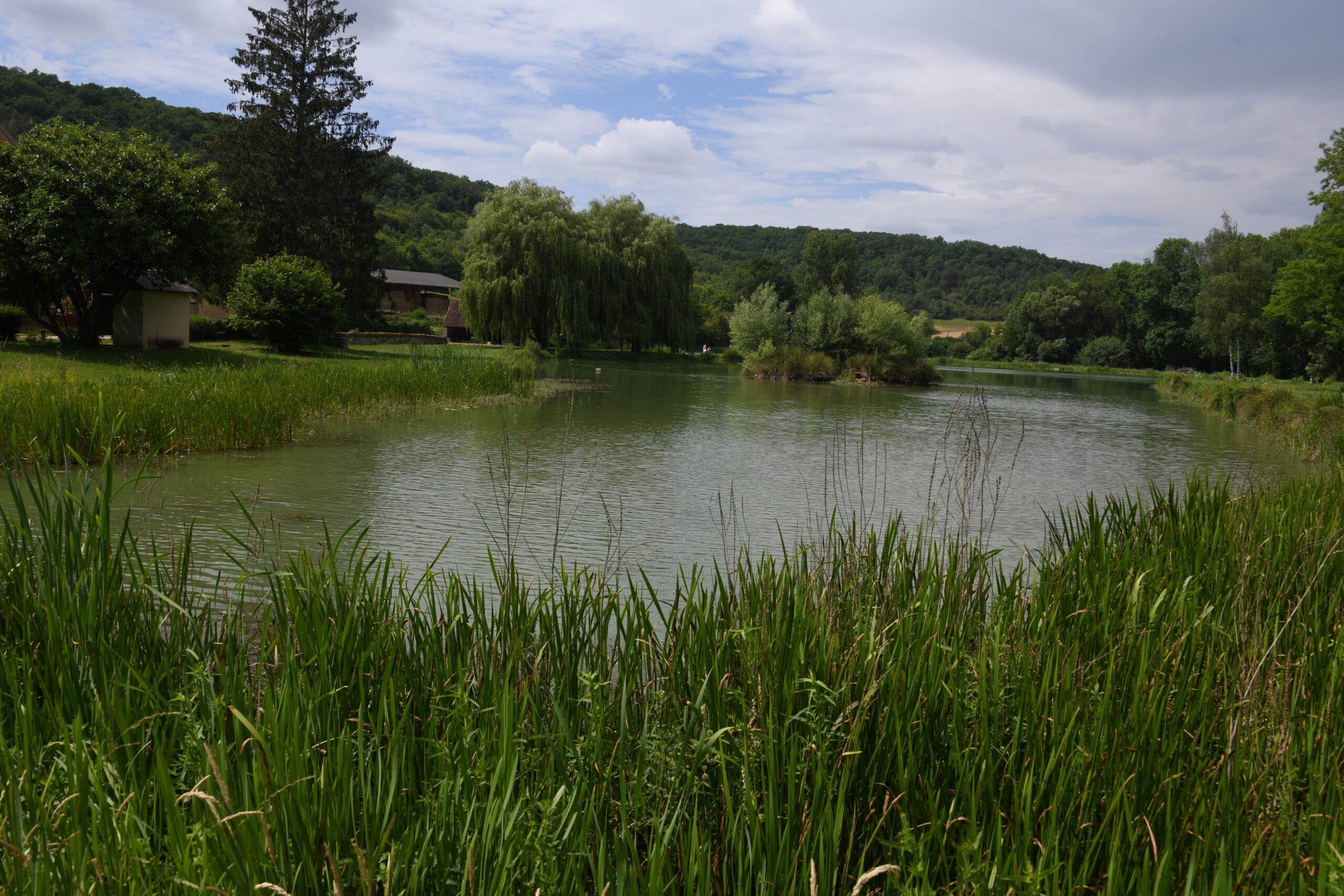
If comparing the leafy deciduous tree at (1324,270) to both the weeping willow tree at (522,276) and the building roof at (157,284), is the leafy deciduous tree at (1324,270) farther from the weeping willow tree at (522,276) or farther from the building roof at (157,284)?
the building roof at (157,284)

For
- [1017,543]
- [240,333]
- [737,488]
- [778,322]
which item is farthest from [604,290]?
[1017,543]

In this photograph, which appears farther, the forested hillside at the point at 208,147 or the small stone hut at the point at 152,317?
the forested hillside at the point at 208,147

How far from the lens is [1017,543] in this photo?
8.45m

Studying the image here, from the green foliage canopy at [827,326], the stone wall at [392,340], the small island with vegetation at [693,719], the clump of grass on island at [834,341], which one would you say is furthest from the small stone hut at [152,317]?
the green foliage canopy at [827,326]

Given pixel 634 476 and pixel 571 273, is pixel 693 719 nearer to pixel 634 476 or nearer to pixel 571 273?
pixel 634 476

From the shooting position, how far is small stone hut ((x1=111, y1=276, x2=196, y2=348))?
22969mm

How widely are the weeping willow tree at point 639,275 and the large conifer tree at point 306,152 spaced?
10537mm

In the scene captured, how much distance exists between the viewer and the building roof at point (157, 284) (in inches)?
891

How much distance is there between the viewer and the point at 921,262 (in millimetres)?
134500

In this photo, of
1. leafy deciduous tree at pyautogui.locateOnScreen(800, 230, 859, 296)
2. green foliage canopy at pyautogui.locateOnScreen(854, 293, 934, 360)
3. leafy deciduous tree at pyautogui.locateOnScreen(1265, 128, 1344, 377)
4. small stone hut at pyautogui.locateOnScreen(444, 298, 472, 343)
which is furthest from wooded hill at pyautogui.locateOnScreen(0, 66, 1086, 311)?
leafy deciduous tree at pyautogui.locateOnScreen(1265, 128, 1344, 377)

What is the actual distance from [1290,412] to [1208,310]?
35922mm

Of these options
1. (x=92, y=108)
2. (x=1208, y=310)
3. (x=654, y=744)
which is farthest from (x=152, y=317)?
(x=1208, y=310)

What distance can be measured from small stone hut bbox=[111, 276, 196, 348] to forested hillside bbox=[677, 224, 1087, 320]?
303ft

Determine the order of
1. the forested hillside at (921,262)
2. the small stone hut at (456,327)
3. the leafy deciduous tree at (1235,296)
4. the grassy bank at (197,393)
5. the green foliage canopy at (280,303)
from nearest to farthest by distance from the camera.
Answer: the grassy bank at (197,393), the green foliage canopy at (280,303), the leafy deciduous tree at (1235,296), the small stone hut at (456,327), the forested hillside at (921,262)
